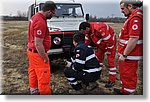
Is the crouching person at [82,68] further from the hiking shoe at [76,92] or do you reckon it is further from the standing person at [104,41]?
the standing person at [104,41]

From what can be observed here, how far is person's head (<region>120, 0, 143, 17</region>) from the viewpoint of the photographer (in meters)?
2.10

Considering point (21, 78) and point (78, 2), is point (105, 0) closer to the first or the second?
point (78, 2)

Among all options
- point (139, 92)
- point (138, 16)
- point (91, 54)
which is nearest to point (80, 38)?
point (91, 54)

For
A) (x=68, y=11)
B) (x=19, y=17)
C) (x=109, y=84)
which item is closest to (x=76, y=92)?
(x=109, y=84)

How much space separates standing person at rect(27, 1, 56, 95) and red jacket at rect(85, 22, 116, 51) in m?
0.52

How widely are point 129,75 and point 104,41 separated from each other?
1.68ft

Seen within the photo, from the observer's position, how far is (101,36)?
2.53 m

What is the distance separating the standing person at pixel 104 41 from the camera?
2463mm

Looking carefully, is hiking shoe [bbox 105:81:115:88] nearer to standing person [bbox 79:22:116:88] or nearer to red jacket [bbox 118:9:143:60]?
standing person [bbox 79:22:116:88]

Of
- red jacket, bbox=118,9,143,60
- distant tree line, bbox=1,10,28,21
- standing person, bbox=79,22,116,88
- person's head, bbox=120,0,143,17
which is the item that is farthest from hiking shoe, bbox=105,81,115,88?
distant tree line, bbox=1,10,28,21

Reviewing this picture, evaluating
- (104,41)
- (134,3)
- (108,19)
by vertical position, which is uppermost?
(134,3)

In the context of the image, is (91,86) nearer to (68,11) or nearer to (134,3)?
(134,3)

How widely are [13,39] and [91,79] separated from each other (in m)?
0.90

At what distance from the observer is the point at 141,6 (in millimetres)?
2131
